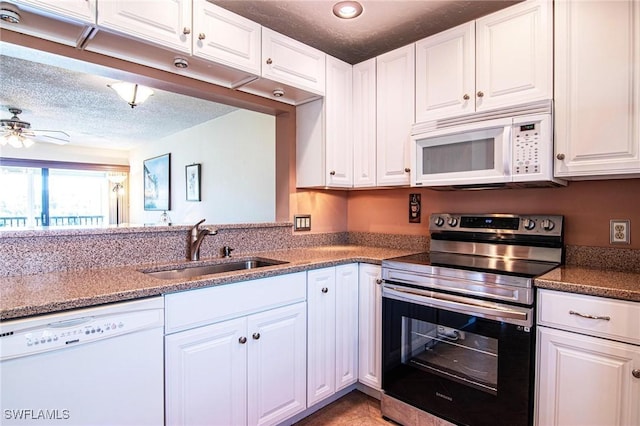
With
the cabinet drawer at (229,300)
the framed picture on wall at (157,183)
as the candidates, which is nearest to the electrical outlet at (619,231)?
the cabinet drawer at (229,300)

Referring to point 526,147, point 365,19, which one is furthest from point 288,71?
point 526,147

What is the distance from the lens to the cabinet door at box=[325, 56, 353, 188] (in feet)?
7.75

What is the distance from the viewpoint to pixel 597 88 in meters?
1.55

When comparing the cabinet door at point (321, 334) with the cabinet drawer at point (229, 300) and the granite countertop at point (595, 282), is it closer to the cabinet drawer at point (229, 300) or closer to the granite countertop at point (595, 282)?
the cabinet drawer at point (229, 300)

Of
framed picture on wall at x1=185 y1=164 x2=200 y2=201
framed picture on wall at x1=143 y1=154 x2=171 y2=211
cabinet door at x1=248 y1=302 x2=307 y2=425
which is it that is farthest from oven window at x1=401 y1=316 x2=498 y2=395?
framed picture on wall at x1=143 y1=154 x2=171 y2=211

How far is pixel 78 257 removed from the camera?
163cm

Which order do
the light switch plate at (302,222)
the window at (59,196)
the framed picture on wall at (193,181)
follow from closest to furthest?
1. the light switch plate at (302,222)
2. the framed picture on wall at (193,181)
3. the window at (59,196)

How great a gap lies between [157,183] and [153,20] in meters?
4.54

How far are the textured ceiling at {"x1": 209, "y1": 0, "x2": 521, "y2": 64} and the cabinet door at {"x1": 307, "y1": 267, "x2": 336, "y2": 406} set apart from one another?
1502mm

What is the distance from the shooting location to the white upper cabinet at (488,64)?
1.70m

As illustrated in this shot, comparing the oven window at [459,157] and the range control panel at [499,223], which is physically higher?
the oven window at [459,157]

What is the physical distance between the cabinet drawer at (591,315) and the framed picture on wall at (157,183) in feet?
16.4

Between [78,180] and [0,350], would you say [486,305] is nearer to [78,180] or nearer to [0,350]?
[0,350]

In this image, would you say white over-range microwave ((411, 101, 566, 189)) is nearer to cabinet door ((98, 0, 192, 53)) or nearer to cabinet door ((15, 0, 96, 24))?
cabinet door ((98, 0, 192, 53))
